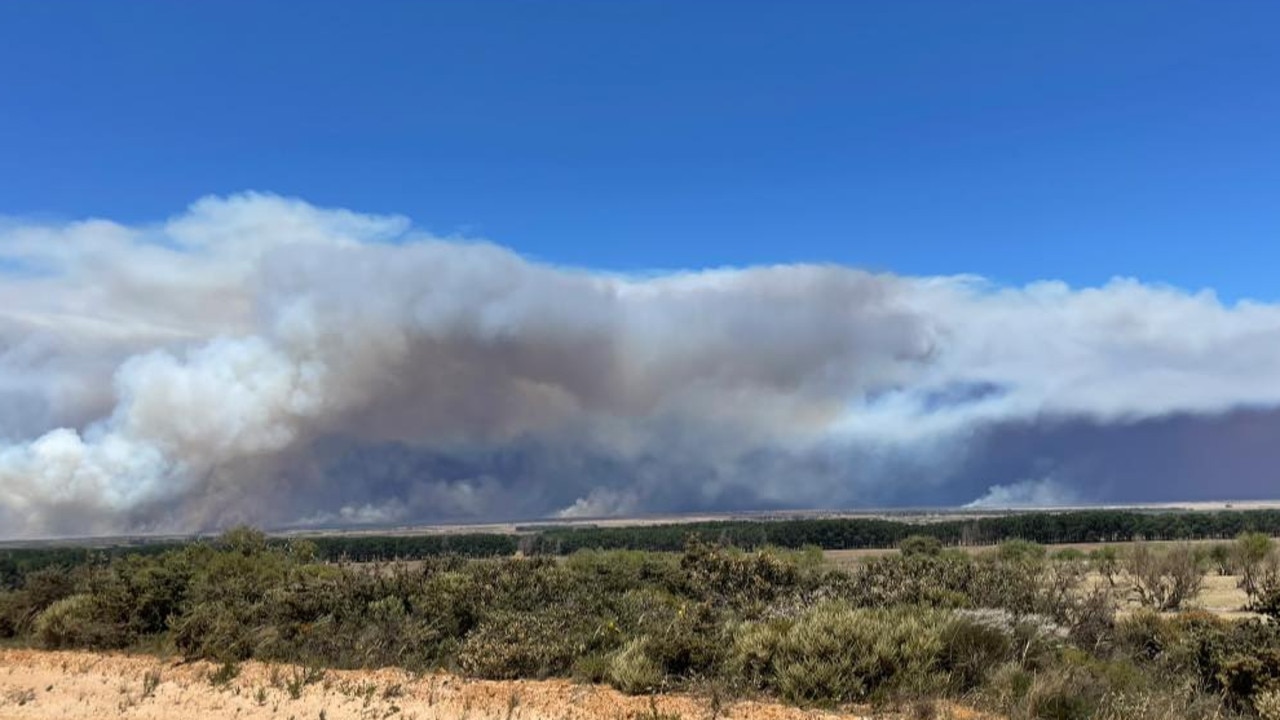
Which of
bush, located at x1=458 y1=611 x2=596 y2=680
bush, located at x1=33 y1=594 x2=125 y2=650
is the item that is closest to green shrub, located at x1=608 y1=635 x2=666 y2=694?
bush, located at x1=458 y1=611 x2=596 y2=680

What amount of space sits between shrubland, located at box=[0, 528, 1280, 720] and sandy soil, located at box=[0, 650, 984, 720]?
0.68 meters

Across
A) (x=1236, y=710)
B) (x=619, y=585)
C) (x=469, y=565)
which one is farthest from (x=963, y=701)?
(x=469, y=565)

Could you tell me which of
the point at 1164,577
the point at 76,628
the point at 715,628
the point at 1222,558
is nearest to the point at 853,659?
the point at 715,628

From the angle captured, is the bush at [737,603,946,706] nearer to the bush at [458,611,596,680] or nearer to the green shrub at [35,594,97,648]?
the bush at [458,611,596,680]

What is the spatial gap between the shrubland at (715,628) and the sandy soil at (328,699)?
680 mm

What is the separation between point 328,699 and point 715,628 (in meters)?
7.18

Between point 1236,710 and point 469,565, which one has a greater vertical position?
point 469,565

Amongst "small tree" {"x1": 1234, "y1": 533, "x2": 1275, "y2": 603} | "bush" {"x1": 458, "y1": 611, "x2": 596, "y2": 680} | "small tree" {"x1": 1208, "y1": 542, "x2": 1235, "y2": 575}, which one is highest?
"bush" {"x1": 458, "y1": 611, "x2": 596, "y2": 680}

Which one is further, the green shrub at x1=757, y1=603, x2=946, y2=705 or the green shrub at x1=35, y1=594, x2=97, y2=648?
the green shrub at x1=35, y1=594, x2=97, y2=648

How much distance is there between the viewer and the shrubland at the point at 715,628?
13602 mm

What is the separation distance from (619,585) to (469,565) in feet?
16.6

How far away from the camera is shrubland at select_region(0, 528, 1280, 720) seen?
13.6 meters

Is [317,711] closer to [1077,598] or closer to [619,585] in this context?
[619,585]

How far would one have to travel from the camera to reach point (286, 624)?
19.7 metres
